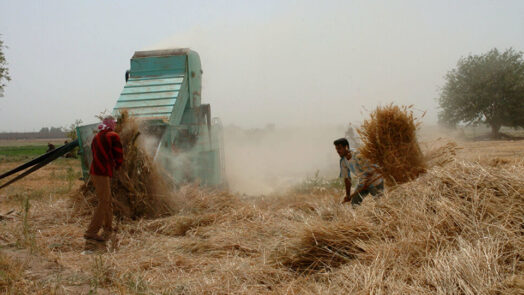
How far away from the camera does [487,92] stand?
108 ft

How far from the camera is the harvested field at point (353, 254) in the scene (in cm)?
280

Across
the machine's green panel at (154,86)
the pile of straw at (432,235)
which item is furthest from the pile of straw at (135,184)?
the pile of straw at (432,235)

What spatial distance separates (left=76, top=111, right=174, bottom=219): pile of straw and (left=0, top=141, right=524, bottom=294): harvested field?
1.16 metres

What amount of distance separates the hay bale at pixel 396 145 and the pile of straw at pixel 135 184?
354cm

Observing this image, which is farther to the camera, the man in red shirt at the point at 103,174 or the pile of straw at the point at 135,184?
the pile of straw at the point at 135,184

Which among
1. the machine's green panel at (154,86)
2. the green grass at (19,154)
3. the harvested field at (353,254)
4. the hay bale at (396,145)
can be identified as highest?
the machine's green panel at (154,86)

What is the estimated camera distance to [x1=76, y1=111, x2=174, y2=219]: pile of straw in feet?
19.9

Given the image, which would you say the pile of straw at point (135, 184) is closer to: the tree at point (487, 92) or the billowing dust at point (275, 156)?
the billowing dust at point (275, 156)

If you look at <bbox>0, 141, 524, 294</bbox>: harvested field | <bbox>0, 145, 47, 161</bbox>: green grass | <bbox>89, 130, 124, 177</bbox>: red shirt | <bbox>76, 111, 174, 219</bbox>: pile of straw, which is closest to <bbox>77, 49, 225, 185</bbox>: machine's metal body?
<bbox>76, 111, 174, 219</bbox>: pile of straw

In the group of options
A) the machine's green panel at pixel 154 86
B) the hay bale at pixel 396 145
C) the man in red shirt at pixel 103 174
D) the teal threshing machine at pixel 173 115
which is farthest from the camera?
the machine's green panel at pixel 154 86

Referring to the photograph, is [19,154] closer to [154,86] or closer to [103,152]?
[154,86]

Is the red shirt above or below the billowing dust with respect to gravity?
above

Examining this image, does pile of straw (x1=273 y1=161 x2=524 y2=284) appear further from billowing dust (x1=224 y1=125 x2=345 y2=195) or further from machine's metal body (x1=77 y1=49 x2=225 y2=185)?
billowing dust (x1=224 y1=125 x2=345 y2=195)

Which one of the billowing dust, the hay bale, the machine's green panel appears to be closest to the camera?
the hay bale
